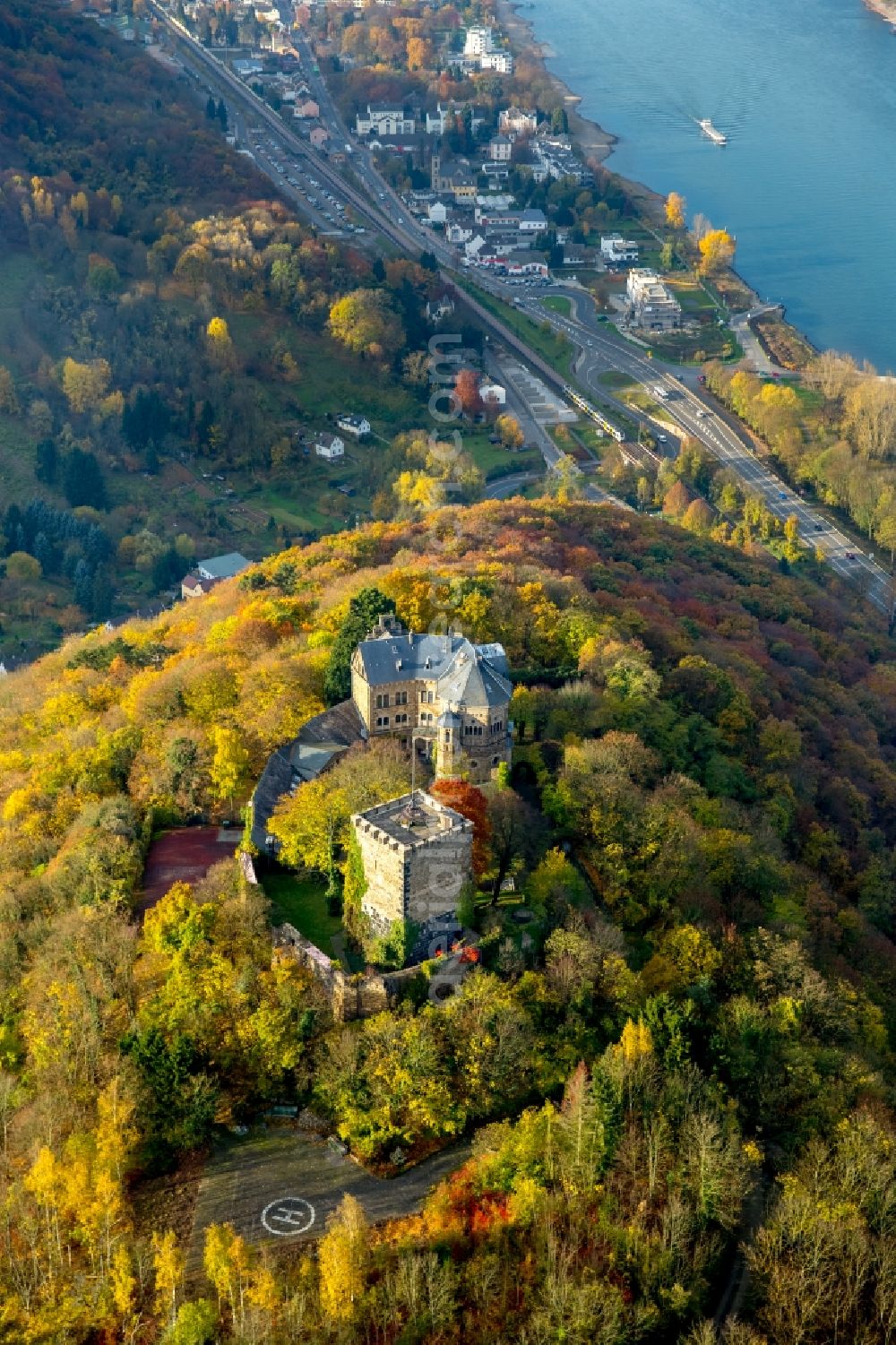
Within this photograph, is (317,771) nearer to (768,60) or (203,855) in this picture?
(203,855)

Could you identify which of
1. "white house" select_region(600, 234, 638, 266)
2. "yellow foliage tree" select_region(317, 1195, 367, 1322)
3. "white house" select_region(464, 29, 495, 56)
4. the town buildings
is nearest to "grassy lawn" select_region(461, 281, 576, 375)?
the town buildings

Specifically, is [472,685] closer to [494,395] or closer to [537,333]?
[494,395]

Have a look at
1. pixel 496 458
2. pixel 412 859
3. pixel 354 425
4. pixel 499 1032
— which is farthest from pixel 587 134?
pixel 499 1032

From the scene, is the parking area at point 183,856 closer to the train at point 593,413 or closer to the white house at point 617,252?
the train at point 593,413

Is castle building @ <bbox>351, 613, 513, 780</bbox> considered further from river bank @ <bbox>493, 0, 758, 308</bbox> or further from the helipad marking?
river bank @ <bbox>493, 0, 758, 308</bbox>

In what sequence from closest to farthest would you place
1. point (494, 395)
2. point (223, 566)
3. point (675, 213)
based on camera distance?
point (223, 566) < point (494, 395) < point (675, 213)

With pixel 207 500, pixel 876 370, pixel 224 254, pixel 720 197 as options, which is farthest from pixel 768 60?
pixel 207 500

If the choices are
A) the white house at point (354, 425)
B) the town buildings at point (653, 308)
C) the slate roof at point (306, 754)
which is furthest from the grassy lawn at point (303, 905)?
the town buildings at point (653, 308)
